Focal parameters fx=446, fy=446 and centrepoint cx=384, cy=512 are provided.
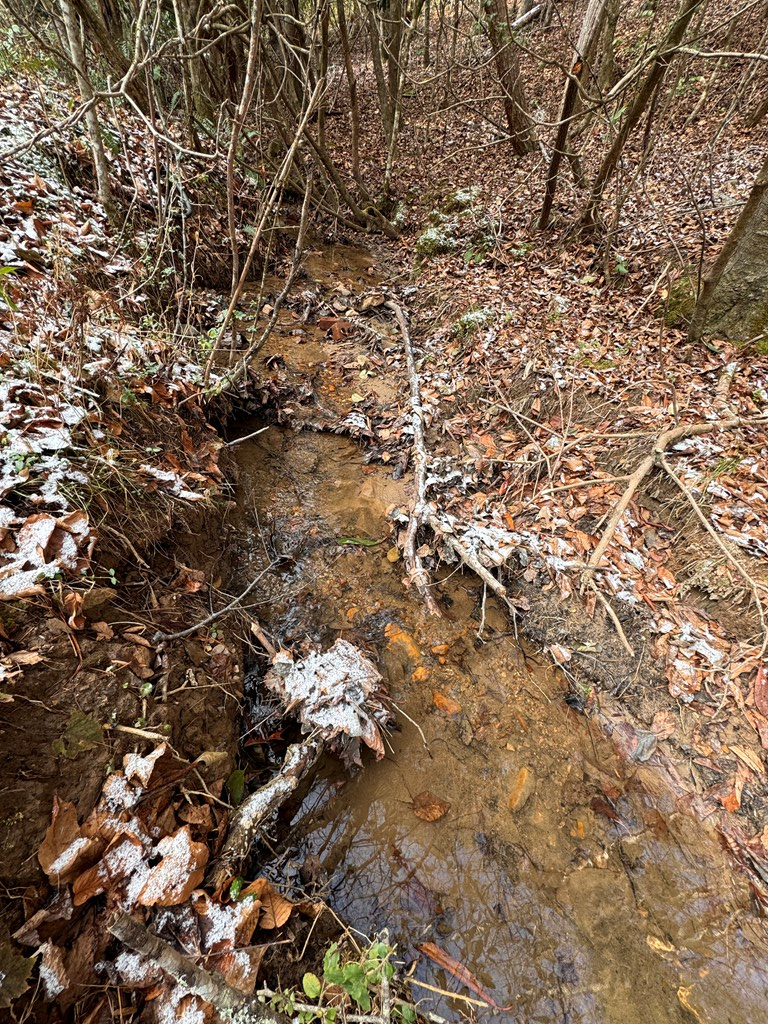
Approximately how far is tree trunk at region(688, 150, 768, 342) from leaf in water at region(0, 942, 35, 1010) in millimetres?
6040

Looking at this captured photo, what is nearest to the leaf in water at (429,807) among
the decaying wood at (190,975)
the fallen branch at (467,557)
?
the decaying wood at (190,975)

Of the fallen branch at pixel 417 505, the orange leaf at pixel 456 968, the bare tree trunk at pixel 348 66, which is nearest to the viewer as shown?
the orange leaf at pixel 456 968

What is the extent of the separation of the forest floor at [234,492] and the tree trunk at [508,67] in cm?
317

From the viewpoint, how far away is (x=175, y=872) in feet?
6.07

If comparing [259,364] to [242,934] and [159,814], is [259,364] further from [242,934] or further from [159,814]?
[242,934]

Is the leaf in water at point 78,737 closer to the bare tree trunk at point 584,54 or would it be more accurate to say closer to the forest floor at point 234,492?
the forest floor at point 234,492

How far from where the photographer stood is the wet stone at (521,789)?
8.91 ft

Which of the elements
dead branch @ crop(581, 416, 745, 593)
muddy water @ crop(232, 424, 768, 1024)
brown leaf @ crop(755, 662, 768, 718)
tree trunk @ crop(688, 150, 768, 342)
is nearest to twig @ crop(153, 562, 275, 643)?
muddy water @ crop(232, 424, 768, 1024)

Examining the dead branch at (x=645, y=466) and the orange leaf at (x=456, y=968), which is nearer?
the orange leaf at (x=456, y=968)

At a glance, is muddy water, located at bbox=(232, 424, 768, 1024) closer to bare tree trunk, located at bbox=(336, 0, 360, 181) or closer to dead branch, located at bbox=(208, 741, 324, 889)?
dead branch, located at bbox=(208, 741, 324, 889)

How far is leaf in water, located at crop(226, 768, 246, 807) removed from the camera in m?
2.35

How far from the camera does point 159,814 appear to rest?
1964 mm

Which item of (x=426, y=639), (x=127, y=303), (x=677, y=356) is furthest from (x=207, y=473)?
(x=677, y=356)

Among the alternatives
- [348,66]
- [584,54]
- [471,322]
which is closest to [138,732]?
[471,322]
